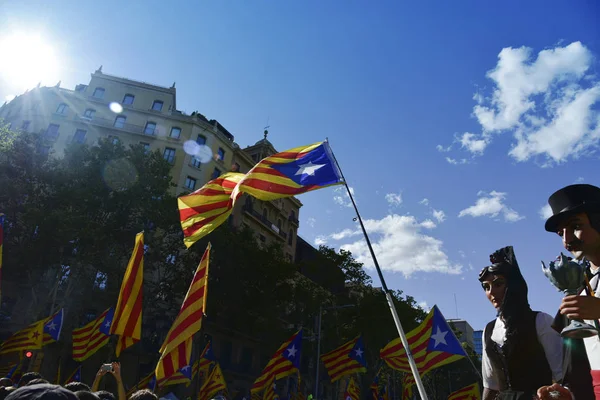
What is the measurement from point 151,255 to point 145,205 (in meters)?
3.26

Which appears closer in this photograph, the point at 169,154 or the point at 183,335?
the point at 183,335

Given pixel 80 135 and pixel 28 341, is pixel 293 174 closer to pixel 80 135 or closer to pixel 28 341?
pixel 28 341

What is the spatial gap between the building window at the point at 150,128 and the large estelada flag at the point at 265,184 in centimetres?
3263

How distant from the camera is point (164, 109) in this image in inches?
1522

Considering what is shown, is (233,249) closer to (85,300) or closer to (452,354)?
(85,300)

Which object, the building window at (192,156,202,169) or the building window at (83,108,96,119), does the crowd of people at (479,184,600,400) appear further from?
the building window at (83,108,96,119)

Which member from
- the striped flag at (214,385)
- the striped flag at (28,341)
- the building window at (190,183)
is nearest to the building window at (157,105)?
the building window at (190,183)

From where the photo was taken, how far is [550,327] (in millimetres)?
2932

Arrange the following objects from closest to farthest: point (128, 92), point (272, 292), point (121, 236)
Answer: point (121, 236), point (272, 292), point (128, 92)

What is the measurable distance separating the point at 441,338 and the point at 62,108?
3915cm

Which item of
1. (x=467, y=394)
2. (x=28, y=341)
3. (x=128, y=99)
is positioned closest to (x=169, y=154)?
(x=128, y=99)

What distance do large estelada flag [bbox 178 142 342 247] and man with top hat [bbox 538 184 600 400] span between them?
3.63m

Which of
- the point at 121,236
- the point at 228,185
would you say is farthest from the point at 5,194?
the point at 228,185

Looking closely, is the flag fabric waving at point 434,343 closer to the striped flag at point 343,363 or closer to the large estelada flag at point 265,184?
the large estelada flag at point 265,184
